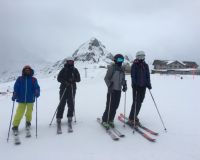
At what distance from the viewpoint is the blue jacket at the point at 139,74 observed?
6.93m

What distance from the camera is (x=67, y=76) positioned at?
730cm

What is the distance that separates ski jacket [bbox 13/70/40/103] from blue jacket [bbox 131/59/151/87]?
3.03 m

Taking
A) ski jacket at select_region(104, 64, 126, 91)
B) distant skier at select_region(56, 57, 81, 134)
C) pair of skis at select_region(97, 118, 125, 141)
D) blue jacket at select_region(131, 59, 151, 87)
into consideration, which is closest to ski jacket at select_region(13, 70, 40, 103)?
distant skier at select_region(56, 57, 81, 134)

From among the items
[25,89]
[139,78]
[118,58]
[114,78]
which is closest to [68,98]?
[25,89]

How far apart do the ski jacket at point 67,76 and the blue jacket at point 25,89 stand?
848mm

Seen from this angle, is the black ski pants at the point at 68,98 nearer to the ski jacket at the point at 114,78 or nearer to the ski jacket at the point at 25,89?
the ski jacket at the point at 25,89

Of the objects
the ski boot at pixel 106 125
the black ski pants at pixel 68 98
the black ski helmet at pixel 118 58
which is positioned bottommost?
the ski boot at pixel 106 125

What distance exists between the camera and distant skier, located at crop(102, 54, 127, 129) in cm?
690

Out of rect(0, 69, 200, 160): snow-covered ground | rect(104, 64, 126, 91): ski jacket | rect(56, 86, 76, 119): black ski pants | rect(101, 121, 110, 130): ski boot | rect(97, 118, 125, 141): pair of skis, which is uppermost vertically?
rect(104, 64, 126, 91): ski jacket

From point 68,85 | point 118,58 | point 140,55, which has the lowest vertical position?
point 68,85

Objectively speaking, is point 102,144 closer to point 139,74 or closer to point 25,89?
point 139,74

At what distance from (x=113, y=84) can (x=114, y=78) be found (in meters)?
0.19

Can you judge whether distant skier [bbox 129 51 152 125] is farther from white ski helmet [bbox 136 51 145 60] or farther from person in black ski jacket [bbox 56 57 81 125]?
person in black ski jacket [bbox 56 57 81 125]

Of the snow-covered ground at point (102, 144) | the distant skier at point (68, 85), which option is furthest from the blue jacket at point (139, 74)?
the distant skier at point (68, 85)
